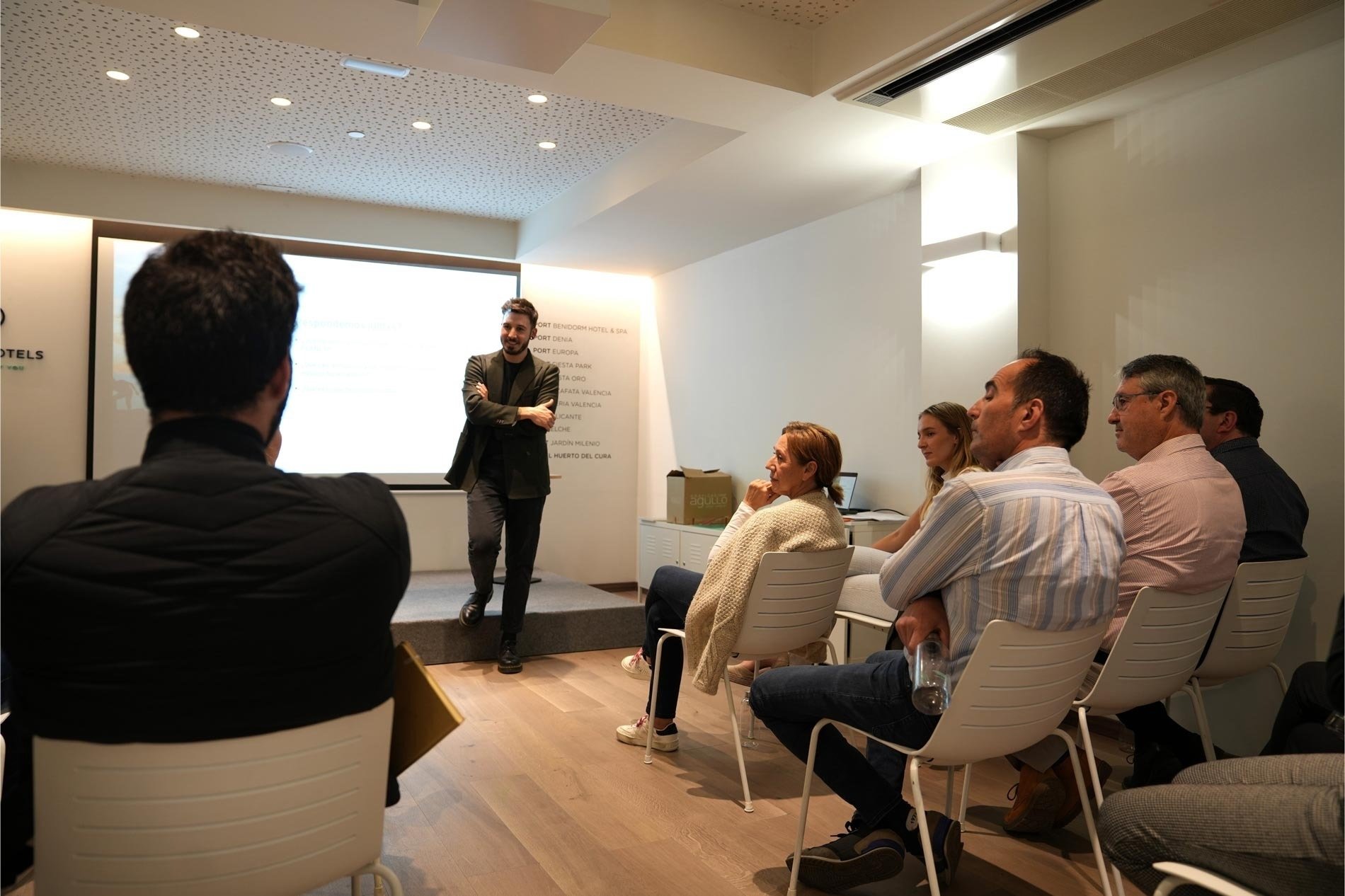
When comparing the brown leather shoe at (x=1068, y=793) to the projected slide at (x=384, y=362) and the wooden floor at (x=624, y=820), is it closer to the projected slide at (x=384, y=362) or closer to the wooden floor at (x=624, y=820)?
the wooden floor at (x=624, y=820)

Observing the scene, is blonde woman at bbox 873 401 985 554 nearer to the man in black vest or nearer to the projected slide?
the man in black vest

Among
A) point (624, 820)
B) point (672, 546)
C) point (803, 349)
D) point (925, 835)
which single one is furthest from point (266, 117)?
point (925, 835)

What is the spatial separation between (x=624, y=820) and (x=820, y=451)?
131 centimetres

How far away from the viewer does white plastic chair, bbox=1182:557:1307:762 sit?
2.63 metres

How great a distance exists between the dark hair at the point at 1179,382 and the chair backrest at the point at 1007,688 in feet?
3.64

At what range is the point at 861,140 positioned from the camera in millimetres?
4355

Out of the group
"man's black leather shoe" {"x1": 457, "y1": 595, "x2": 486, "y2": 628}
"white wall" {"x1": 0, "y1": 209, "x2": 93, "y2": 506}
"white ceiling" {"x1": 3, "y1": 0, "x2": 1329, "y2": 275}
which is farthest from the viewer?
"white wall" {"x1": 0, "y1": 209, "x2": 93, "y2": 506}

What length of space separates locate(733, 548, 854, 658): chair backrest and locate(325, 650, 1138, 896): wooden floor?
509mm

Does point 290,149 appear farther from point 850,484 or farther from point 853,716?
point 853,716

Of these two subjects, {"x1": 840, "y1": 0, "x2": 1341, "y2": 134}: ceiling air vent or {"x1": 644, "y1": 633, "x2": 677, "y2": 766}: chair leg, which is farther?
{"x1": 644, "y1": 633, "x2": 677, "y2": 766}: chair leg

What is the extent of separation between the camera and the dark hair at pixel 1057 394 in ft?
6.93

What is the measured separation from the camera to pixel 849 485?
5312mm

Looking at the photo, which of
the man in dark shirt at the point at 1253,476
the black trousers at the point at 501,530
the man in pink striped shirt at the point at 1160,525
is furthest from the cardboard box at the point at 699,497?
the man in pink striped shirt at the point at 1160,525

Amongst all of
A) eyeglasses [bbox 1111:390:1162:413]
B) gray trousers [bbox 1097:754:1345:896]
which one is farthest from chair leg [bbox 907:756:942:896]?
eyeglasses [bbox 1111:390:1162:413]
